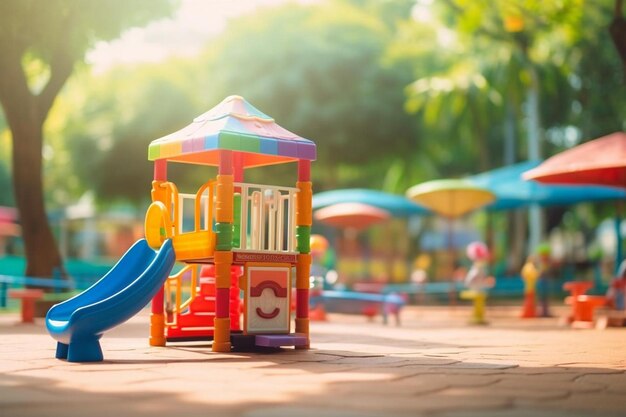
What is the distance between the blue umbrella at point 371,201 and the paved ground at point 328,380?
44.7ft

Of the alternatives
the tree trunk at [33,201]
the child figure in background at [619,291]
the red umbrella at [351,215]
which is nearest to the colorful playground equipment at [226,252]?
the tree trunk at [33,201]

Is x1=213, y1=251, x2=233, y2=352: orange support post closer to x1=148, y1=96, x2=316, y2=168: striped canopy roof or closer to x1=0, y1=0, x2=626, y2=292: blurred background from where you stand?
x1=148, y1=96, x2=316, y2=168: striped canopy roof

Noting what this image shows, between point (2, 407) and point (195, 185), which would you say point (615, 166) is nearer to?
point (2, 407)

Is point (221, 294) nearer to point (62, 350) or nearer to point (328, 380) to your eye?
point (62, 350)

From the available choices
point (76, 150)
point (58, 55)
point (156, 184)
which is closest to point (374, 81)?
point (76, 150)

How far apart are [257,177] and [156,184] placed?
2672cm

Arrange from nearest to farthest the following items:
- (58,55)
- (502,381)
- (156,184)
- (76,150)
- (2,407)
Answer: (2,407), (502,381), (156,184), (58,55), (76,150)

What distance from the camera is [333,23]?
3834 cm

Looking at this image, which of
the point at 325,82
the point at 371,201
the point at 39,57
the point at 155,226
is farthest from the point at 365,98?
the point at 155,226

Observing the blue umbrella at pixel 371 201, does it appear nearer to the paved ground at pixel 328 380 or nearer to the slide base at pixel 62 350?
the paved ground at pixel 328 380

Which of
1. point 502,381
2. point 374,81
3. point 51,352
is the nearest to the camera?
point 502,381

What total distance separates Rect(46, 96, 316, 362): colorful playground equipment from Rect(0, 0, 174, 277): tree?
7.20 m

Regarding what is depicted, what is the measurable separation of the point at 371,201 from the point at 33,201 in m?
10.5

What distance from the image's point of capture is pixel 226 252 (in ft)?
33.1
